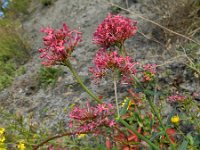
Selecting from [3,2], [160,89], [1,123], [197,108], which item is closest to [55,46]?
[197,108]

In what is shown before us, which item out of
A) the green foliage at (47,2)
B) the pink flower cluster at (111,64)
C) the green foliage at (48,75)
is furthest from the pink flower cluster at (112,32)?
the green foliage at (47,2)

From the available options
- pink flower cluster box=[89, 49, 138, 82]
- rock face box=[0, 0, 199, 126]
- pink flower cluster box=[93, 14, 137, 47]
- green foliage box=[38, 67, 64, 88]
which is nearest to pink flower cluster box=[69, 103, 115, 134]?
pink flower cluster box=[89, 49, 138, 82]

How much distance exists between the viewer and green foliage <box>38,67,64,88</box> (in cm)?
398

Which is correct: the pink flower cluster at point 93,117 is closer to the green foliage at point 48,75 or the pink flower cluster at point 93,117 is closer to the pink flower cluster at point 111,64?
the pink flower cluster at point 111,64

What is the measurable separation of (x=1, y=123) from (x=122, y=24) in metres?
2.31

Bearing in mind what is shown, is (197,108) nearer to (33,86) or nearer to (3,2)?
(33,86)

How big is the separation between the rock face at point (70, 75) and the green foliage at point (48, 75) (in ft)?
0.24

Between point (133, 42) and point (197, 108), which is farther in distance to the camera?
point (133, 42)

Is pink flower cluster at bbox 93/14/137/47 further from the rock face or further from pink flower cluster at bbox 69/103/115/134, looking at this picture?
the rock face

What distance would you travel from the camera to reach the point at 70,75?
3941mm

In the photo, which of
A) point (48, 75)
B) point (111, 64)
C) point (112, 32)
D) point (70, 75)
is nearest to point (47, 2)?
point (48, 75)

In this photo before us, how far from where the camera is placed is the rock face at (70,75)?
3443 millimetres

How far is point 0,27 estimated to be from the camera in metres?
5.50

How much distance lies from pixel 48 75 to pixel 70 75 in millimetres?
270
